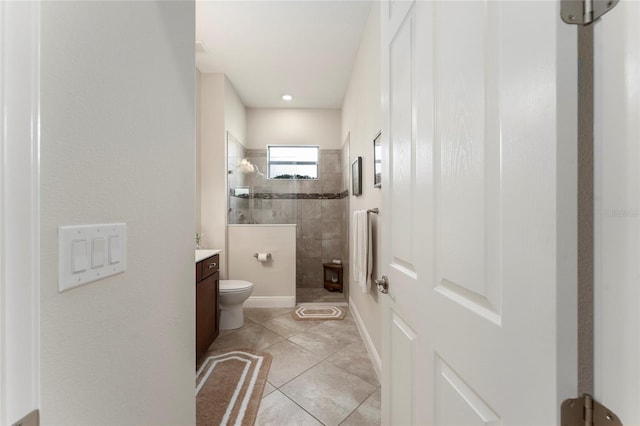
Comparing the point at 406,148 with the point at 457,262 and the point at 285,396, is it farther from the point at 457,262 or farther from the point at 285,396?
the point at 285,396

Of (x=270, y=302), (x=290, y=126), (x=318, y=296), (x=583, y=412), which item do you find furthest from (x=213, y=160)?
(x=583, y=412)

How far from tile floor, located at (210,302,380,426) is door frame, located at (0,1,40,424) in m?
1.50

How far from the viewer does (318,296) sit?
13.3 ft

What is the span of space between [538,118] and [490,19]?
0.88 ft

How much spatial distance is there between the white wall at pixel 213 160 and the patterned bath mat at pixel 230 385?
3.96 ft

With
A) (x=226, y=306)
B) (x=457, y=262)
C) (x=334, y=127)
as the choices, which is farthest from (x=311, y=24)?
(x=226, y=306)

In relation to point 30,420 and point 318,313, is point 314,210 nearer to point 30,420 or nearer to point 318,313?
point 318,313

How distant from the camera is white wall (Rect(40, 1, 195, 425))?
1.70 feet

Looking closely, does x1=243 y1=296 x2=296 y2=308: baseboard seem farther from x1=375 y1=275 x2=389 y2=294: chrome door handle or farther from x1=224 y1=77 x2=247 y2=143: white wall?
x1=375 y1=275 x2=389 y2=294: chrome door handle

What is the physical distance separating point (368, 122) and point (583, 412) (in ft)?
7.41

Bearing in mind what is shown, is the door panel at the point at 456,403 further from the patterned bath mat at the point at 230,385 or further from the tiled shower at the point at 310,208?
the tiled shower at the point at 310,208

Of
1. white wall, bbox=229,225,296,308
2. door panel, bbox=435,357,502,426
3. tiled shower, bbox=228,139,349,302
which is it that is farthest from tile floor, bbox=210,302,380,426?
tiled shower, bbox=228,139,349,302

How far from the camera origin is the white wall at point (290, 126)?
14.3ft

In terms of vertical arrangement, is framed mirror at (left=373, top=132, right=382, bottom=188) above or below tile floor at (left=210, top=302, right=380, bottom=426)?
above
